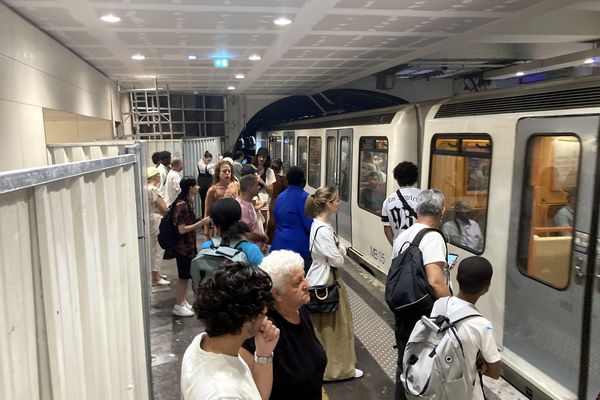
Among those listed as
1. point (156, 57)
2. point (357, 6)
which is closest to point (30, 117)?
point (156, 57)

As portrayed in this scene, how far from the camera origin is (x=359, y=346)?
394 centimetres

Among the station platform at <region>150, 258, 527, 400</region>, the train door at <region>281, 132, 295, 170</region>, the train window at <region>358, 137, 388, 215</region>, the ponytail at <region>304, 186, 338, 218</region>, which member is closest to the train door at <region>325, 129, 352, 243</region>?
the train window at <region>358, 137, 388, 215</region>

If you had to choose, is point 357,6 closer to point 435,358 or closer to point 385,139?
point 385,139

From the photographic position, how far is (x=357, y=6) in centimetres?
399

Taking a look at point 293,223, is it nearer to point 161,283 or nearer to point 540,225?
point 540,225

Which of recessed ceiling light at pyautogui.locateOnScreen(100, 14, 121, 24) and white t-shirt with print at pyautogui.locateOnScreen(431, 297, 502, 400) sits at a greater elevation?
recessed ceiling light at pyautogui.locateOnScreen(100, 14, 121, 24)

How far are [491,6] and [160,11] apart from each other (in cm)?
306

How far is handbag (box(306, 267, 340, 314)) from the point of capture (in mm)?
3161

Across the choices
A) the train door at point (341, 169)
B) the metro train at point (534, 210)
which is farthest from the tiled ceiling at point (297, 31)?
the train door at point (341, 169)

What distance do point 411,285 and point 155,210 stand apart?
371cm

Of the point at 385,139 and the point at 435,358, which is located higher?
the point at 385,139

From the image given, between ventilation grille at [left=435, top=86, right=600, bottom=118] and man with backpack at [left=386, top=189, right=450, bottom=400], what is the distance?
966 mm

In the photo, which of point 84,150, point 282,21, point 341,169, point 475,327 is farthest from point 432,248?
point 341,169

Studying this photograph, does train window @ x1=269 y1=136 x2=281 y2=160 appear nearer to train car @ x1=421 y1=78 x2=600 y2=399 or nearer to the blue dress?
the blue dress
